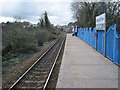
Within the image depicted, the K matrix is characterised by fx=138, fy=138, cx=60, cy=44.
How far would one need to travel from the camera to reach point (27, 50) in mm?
14352

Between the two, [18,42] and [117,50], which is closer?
[117,50]

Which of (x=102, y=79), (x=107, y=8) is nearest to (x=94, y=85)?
(x=102, y=79)

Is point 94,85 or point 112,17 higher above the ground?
point 112,17

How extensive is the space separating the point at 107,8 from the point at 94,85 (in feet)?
61.3

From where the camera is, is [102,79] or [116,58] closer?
[102,79]

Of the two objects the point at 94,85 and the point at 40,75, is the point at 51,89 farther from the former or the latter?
the point at 40,75

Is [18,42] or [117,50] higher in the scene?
[18,42]

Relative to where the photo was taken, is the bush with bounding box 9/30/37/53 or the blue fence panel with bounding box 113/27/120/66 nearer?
the blue fence panel with bounding box 113/27/120/66

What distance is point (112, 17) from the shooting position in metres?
19.5

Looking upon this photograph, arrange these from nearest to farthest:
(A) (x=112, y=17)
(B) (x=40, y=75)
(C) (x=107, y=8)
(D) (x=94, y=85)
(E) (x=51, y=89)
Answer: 1. (D) (x=94, y=85)
2. (E) (x=51, y=89)
3. (B) (x=40, y=75)
4. (A) (x=112, y=17)
5. (C) (x=107, y=8)

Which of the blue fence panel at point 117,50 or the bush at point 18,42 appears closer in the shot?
the blue fence panel at point 117,50

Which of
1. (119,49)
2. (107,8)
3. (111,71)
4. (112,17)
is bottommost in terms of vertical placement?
(111,71)

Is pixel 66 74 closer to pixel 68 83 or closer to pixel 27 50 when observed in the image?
pixel 68 83

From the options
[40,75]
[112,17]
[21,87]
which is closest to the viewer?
[21,87]
